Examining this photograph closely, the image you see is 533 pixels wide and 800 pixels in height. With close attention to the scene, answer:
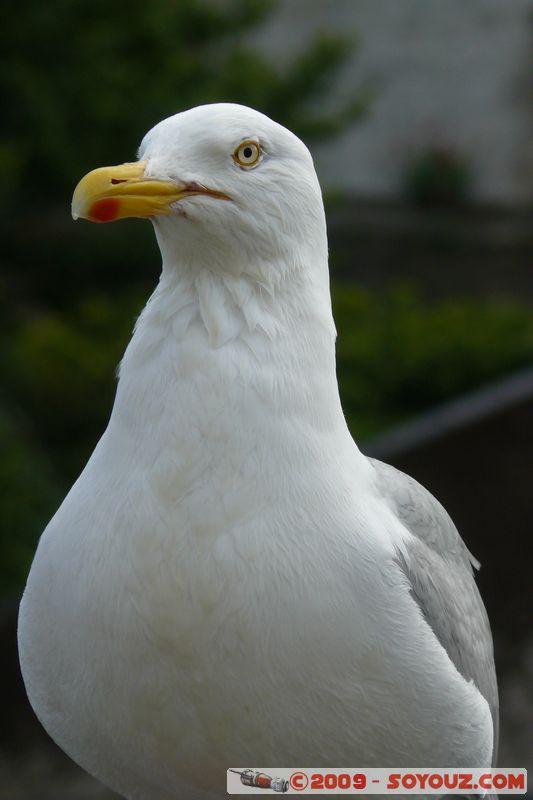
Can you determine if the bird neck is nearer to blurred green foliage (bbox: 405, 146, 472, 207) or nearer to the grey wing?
the grey wing

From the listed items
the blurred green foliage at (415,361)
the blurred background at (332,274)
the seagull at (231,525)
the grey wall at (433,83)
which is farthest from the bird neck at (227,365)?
the grey wall at (433,83)

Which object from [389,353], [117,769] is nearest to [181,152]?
[117,769]

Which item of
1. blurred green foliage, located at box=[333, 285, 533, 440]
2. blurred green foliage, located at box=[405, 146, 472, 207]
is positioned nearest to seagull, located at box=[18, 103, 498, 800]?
blurred green foliage, located at box=[333, 285, 533, 440]

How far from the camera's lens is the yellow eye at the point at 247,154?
7.26 feet

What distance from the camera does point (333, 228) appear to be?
1455 cm

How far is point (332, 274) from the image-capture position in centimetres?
1336

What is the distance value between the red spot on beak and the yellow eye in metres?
0.25

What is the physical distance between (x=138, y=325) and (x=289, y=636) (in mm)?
620

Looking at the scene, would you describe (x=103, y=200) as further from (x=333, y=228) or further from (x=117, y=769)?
(x=333, y=228)

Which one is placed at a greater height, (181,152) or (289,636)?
(181,152)

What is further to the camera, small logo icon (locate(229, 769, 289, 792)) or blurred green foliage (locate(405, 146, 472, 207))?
blurred green foliage (locate(405, 146, 472, 207))

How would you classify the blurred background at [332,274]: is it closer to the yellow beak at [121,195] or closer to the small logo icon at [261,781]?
the small logo icon at [261,781]

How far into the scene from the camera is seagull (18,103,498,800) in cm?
220

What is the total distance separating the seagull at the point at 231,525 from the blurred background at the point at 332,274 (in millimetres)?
3514
